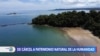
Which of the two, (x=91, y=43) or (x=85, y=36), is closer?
(x=91, y=43)

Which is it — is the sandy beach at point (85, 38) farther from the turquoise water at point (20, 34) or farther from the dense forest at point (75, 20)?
the turquoise water at point (20, 34)

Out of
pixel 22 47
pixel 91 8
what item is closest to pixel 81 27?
pixel 91 8

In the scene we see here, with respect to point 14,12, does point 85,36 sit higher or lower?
lower

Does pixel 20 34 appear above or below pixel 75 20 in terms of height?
below

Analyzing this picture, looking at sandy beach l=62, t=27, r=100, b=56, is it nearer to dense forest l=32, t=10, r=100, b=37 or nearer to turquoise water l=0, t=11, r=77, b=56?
dense forest l=32, t=10, r=100, b=37

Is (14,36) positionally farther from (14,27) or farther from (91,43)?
(91,43)

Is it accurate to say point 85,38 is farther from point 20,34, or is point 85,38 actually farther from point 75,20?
point 20,34

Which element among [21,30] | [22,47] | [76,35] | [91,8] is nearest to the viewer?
[22,47]

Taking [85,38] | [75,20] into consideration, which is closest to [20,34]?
[75,20]

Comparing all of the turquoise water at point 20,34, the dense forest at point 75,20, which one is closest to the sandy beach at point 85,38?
the dense forest at point 75,20
